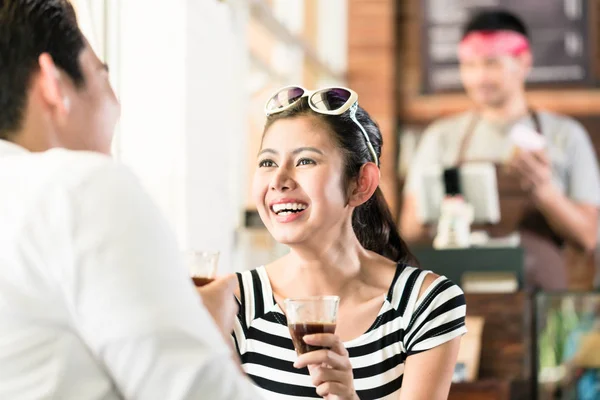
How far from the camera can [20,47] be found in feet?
3.61

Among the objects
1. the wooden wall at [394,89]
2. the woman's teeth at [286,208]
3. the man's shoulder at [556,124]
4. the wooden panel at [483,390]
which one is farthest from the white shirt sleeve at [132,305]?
the wooden wall at [394,89]

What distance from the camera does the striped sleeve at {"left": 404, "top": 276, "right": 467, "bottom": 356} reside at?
1.81 m

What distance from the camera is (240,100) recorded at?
16.1 feet

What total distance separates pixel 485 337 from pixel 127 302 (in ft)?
11.1

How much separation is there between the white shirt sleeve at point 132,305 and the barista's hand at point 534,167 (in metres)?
4.68

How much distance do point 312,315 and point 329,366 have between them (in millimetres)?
85

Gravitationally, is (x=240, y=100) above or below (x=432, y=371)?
above

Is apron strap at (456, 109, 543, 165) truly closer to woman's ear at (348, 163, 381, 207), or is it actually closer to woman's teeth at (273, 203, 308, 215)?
woman's ear at (348, 163, 381, 207)

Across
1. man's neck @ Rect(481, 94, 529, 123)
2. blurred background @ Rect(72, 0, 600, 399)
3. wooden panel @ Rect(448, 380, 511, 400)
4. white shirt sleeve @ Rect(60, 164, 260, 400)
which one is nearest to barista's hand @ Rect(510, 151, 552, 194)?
blurred background @ Rect(72, 0, 600, 399)

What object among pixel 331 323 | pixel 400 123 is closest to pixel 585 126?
pixel 400 123

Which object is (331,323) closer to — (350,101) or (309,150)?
(309,150)

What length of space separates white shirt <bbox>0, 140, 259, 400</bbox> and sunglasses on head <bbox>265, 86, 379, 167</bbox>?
1023 millimetres

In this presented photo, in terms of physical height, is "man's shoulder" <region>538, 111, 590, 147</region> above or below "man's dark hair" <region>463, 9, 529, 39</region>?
below

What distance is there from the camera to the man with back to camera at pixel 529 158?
18.6 ft
